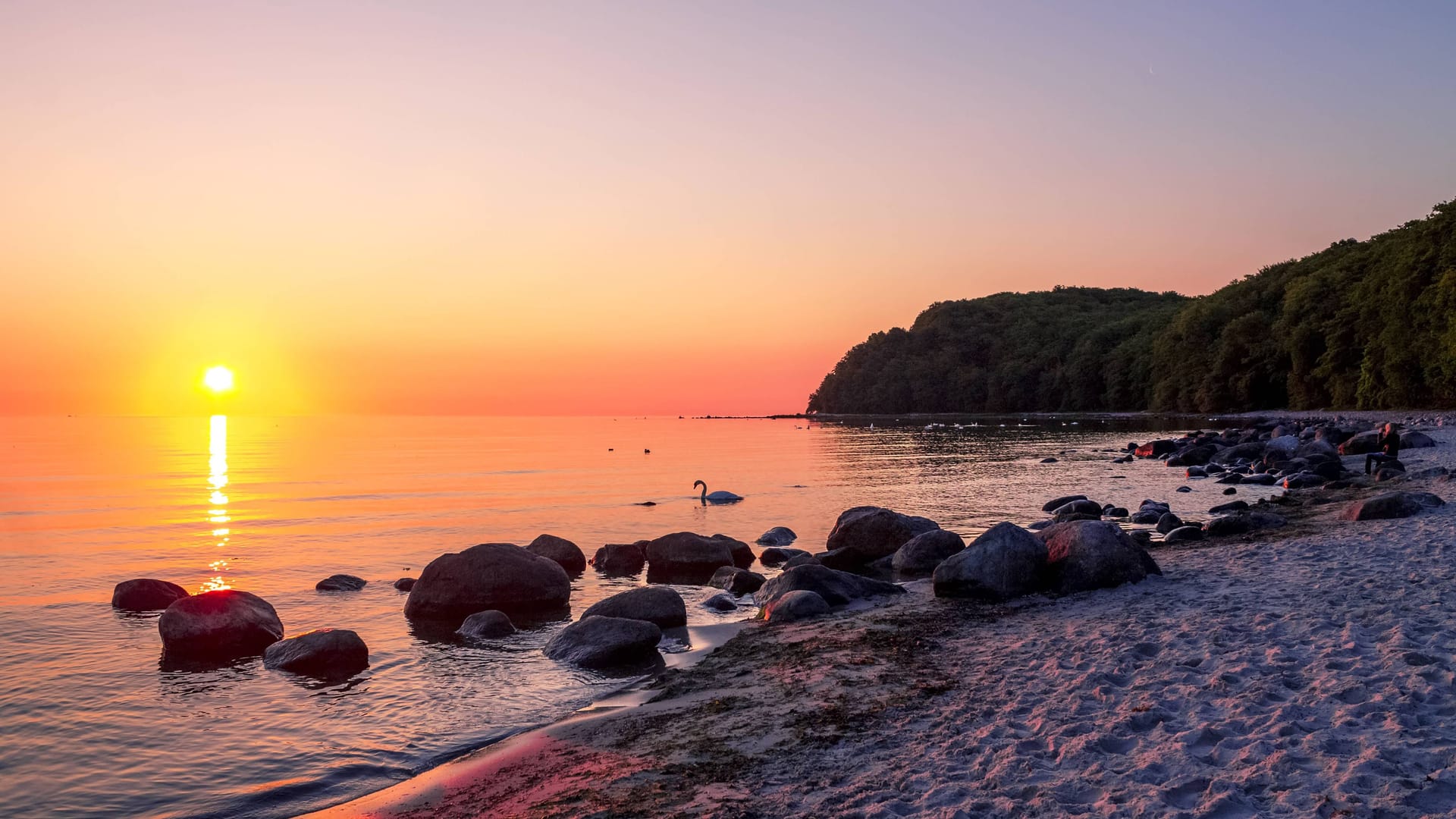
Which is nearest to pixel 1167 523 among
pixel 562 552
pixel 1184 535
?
pixel 1184 535

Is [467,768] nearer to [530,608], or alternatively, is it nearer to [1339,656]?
[530,608]

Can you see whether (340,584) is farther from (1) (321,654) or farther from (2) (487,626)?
(1) (321,654)

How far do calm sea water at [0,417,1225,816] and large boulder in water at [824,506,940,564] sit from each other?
2931 mm

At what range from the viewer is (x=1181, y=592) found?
11.9m

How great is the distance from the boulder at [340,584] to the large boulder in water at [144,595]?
8.22 feet

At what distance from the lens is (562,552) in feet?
64.0

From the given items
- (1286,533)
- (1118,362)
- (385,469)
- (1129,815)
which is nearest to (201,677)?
(1129,815)

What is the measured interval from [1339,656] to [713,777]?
19.2 feet

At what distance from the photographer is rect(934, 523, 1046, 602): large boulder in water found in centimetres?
1323

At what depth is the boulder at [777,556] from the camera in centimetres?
1981

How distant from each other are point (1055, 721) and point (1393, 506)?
1432cm

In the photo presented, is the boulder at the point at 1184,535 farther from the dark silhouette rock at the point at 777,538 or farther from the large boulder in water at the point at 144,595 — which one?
the large boulder in water at the point at 144,595

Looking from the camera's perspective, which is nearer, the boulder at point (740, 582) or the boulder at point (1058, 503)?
the boulder at point (740, 582)

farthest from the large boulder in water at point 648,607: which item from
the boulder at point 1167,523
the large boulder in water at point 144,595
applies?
the boulder at point 1167,523
